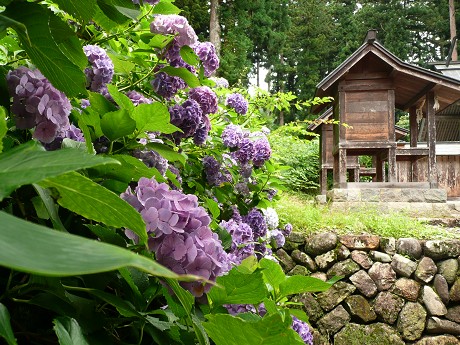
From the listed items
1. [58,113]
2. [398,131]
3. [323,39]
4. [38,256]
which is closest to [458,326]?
[58,113]

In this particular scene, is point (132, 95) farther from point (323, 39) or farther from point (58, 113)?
point (323, 39)

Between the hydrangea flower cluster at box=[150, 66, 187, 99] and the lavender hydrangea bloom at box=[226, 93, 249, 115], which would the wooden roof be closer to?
the lavender hydrangea bloom at box=[226, 93, 249, 115]

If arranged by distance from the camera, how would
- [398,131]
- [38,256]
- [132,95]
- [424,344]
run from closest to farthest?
[38,256] < [132,95] < [424,344] < [398,131]

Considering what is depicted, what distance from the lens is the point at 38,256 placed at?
14 cm

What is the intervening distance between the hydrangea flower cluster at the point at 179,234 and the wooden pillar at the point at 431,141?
6847mm

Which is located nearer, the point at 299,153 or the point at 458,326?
the point at 458,326

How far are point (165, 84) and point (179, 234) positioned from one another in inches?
27.6

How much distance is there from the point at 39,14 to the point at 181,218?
0.32 m

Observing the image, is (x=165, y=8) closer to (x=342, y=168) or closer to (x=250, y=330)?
(x=250, y=330)

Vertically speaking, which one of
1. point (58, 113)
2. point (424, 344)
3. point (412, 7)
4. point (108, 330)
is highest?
point (412, 7)

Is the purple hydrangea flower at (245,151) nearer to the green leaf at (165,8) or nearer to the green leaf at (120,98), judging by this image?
the green leaf at (165,8)

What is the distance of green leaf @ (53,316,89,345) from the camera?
394 mm

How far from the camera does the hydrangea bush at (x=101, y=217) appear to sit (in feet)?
0.65

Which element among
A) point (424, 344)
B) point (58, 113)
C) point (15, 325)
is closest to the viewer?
point (15, 325)
